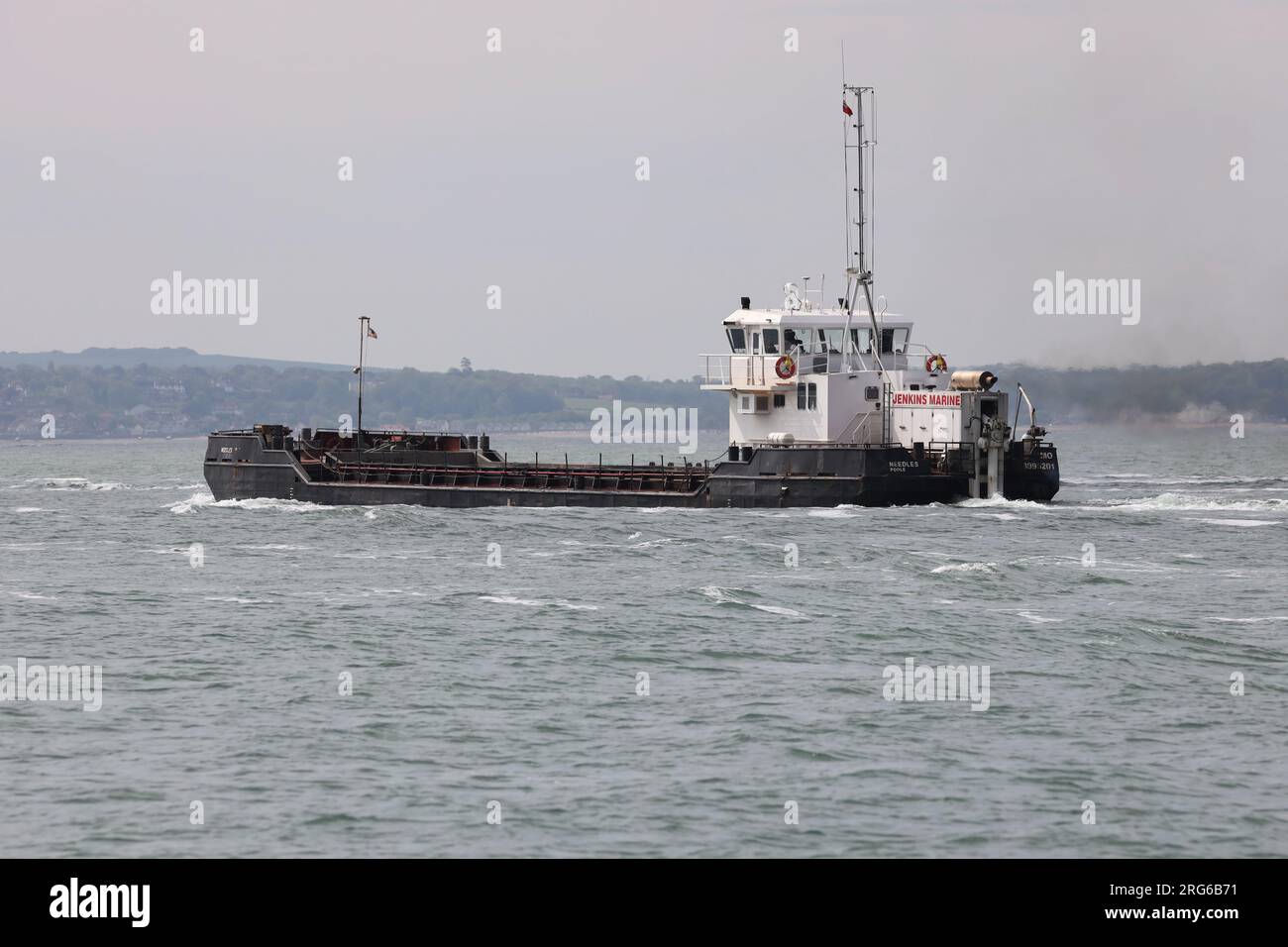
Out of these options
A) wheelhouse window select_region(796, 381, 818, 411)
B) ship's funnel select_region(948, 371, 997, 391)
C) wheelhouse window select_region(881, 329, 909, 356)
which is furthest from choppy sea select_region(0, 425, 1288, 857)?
wheelhouse window select_region(881, 329, 909, 356)

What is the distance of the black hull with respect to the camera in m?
55.3

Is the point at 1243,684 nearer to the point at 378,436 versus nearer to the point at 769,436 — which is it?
the point at 769,436

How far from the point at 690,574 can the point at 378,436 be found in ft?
97.7

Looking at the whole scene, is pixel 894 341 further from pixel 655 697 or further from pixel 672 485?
pixel 655 697

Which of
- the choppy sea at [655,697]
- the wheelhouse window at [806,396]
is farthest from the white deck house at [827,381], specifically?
the choppy sea at [655,697]

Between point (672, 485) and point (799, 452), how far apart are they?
19.7 feet

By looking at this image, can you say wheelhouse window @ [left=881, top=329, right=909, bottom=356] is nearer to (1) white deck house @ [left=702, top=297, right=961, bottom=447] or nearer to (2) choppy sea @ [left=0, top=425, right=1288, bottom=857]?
(1) white deck house @ [left=702, top=297, right=961, bottom=447]

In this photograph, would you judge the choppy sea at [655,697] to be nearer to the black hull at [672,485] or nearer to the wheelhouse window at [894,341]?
the black hull at [672,485]

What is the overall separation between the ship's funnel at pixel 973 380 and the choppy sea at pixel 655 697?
284 inches

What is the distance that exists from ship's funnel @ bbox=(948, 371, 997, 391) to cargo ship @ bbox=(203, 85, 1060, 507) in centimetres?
5

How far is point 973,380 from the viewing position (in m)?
56.9

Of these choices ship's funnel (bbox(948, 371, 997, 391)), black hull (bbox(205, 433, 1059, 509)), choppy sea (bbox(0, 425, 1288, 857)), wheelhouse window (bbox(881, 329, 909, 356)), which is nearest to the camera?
choppy sea (bbox(0, 425, 1288, 857))

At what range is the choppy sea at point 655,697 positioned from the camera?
1944cm

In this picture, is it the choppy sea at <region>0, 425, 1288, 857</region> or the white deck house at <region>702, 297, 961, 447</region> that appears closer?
the choppy sea at <region>0, 425, 1288, 857</region>
